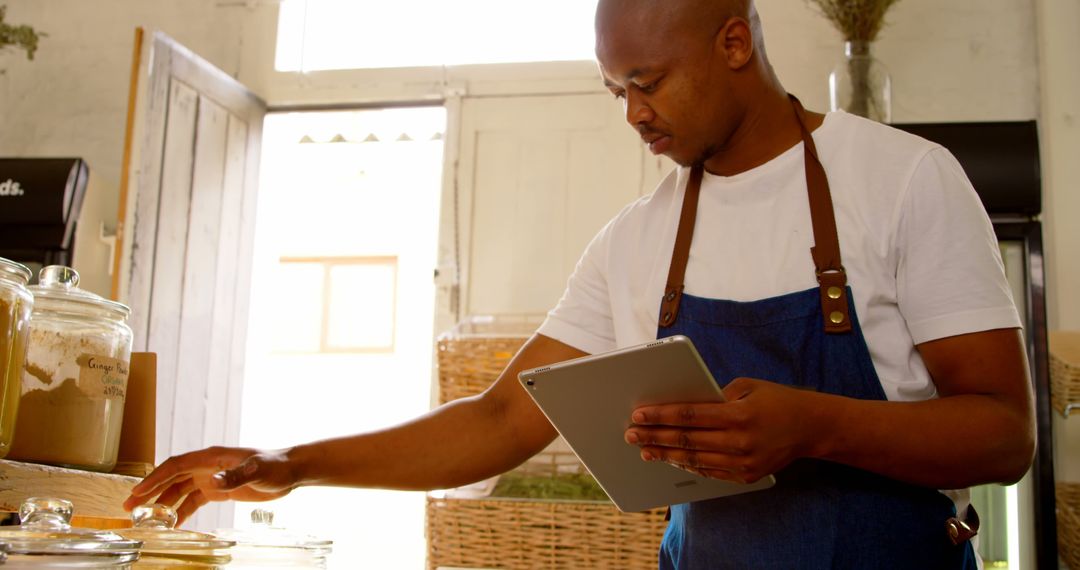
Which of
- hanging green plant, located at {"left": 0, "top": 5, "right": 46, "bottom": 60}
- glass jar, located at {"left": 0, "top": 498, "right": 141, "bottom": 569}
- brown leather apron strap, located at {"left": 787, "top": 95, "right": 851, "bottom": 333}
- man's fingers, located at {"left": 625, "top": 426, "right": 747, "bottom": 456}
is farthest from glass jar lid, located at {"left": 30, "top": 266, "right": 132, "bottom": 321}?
hanging green plant, located at {"left": 0, "top": 5, "right": 46, "bottom": 60}

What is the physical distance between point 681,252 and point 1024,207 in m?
1.86

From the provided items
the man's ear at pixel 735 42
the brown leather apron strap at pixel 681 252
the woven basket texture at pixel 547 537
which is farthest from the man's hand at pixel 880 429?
the woven basket texture at pixel 547 537

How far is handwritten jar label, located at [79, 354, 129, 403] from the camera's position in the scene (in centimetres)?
105

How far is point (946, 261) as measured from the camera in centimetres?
116

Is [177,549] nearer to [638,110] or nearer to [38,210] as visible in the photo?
[638,110]

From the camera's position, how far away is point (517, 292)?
378cm

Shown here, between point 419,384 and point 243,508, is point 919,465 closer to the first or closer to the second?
point 243,508

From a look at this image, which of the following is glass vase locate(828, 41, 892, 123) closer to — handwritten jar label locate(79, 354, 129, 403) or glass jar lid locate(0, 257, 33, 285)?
handwritten jar label locate(79, 354, 129, 403)

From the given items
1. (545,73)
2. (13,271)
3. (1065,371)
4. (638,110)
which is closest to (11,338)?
(13,271)

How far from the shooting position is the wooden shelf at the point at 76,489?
93 centimetres

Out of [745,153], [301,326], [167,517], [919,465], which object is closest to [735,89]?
[745,153]

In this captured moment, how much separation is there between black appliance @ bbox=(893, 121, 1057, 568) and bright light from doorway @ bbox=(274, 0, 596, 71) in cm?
161

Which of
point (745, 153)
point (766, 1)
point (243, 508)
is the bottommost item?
point (243, 508)

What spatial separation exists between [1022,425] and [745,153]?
49 centimetres
